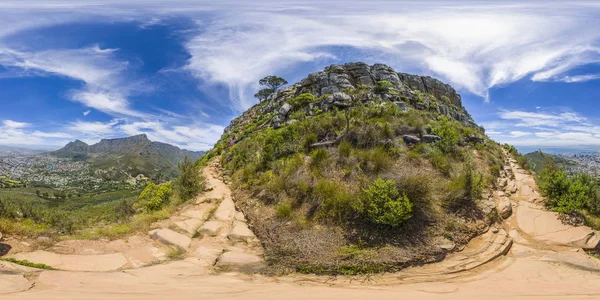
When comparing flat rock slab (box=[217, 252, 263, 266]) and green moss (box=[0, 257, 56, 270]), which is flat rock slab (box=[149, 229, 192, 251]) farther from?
green moss (box=[0, 257, 56, 270])

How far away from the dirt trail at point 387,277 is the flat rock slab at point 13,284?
0.03 ft

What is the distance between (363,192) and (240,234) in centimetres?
405

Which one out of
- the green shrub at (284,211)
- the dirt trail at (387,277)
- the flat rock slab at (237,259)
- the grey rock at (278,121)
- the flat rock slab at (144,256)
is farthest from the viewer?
the grey rock at (278,121)

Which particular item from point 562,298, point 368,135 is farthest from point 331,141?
point 562,298

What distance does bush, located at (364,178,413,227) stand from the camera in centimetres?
655

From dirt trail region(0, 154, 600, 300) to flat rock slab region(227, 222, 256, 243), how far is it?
1.2 inches

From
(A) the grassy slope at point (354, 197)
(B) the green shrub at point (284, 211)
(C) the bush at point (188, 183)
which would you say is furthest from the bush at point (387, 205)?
(C) the bush at point (188, 183)

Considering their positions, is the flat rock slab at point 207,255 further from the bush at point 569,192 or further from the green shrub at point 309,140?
the bush at point 569,192

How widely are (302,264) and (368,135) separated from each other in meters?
8.31

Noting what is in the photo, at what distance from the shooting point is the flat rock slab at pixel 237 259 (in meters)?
5.94

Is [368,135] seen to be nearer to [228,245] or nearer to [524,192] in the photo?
[524,192]

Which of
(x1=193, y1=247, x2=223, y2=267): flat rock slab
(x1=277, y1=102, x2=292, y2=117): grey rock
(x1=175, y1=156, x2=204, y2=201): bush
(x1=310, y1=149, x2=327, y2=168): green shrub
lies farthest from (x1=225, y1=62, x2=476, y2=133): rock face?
(x1=193, y1=247, x2=223, y2=267): flat rock slab

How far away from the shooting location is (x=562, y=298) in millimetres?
3637

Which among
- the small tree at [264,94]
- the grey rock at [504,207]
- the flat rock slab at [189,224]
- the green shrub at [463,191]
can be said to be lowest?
the flat rock slab at [189,224]
